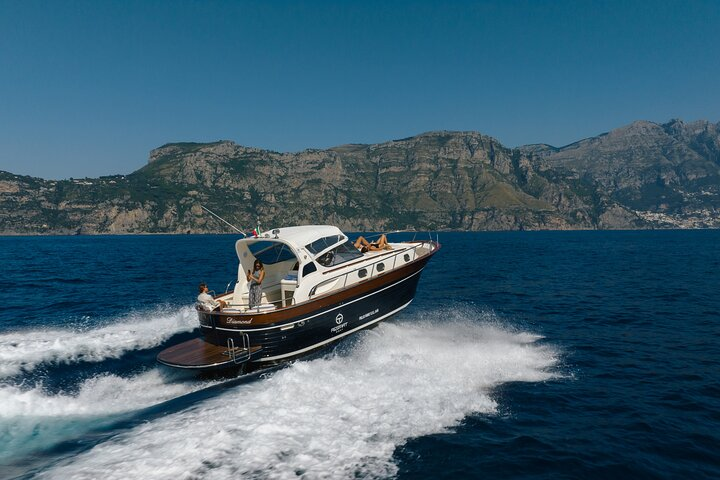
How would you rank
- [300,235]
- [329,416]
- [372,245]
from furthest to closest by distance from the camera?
[372,245] → [300,235] → [329,416]

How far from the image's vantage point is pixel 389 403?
449 inches

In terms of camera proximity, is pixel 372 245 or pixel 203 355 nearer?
pixel 203 355

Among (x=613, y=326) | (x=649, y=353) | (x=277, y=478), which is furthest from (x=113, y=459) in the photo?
(x=613, y=326)

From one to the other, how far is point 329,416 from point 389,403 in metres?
1.79

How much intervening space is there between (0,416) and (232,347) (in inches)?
242

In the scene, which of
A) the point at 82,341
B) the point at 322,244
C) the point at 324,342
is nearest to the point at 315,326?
the point at 324,342

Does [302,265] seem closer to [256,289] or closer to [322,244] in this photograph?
[322,244]

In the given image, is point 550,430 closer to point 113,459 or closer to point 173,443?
point 173,443

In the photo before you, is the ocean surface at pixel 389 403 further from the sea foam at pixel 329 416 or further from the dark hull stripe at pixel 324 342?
the dark hull stripe at pixel 324 342

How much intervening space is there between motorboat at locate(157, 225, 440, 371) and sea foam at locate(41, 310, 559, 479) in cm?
120

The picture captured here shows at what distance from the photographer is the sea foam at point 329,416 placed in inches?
331

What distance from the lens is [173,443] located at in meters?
9.15

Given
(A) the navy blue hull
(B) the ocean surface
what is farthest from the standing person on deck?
(B) the ocean surface

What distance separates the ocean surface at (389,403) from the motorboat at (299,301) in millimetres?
831
